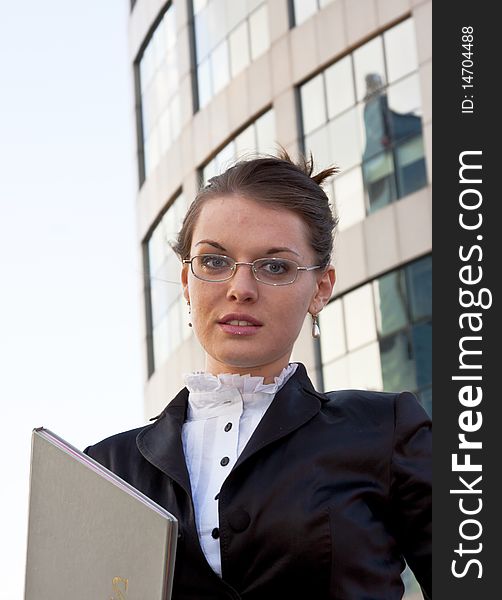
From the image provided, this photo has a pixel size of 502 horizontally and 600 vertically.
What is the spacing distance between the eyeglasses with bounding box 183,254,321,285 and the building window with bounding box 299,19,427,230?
Result: 15673 millimetres

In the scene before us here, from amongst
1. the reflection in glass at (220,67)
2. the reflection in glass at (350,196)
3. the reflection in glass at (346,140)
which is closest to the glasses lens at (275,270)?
the reflection in glass at (350,196)

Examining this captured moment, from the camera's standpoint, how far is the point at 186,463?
296 cm

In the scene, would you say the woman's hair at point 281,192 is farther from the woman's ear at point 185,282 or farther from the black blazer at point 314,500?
the black blazer at point 314,500

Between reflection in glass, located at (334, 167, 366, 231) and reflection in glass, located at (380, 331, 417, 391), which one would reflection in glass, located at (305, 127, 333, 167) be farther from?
reflection in glass, located at (380, 331, 417, 391)

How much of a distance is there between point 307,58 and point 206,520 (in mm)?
18501

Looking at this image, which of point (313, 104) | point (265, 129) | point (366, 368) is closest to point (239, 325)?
point (366, 368)

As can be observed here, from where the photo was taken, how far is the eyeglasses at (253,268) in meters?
2.91

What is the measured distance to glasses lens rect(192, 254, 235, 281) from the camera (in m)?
2.92

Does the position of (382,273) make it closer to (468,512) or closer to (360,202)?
(360,202)

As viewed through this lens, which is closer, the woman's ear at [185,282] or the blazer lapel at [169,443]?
the blazer lapel at [169,443]

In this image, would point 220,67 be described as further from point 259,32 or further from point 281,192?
point 281,192

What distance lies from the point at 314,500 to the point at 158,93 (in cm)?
2406

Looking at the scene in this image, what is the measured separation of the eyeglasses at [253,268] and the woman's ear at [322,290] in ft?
0.49

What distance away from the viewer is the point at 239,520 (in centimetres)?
276
